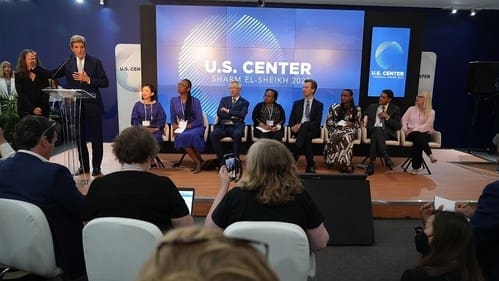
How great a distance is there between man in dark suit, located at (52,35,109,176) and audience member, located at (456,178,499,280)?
407 cm

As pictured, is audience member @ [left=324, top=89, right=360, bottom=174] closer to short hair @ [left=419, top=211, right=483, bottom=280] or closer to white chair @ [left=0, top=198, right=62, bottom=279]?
short hair @ [left=419, top=211, right=483, bottom=280]

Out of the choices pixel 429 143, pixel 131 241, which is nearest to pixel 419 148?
pixel 429 143

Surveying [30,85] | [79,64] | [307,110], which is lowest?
[307,110]

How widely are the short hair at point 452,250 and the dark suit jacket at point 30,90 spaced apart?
15.7ft

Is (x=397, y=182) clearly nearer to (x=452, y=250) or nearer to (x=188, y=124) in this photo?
(x=188, y=124)

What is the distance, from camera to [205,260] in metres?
0.49

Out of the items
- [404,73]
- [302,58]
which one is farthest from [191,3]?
[404,73]

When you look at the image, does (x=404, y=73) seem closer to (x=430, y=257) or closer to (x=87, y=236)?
(x=430, y=257)

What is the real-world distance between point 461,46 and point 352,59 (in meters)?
3.00

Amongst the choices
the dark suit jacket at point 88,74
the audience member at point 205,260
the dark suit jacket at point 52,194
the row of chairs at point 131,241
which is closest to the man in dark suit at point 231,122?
the dark suit jacket at point 88,74

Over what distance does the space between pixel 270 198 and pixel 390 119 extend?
4.51 meters

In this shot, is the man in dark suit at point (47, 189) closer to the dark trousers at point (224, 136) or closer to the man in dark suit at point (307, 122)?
the dark trousers at point (224, 136)

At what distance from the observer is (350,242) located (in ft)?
11.2

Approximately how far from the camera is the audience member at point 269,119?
569cm
